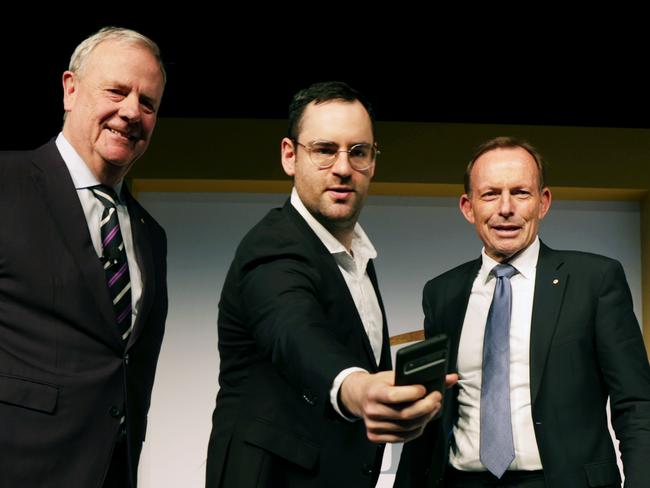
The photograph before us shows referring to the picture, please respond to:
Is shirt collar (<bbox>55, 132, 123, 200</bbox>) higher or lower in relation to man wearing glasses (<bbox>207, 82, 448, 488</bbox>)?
higher

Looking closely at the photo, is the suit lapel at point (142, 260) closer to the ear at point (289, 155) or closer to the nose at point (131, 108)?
the nose at point (131, 108)

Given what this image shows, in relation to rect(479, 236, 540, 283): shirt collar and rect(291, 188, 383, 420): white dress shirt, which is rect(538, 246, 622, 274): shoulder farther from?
rect(291, 188, 383, 420): white dress shirt

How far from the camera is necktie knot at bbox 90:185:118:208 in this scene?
207cm

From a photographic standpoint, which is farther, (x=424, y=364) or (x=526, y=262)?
(x=526, y=262)

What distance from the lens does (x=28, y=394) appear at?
70.6 inches

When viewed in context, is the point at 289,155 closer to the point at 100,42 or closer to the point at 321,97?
the point at 321,97

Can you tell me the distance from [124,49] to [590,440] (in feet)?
5.10

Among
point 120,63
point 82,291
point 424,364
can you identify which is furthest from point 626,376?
point 120,63

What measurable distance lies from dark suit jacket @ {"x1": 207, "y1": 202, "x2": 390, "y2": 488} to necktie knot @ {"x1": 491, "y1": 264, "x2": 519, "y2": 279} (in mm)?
736

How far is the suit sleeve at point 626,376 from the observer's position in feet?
7.37

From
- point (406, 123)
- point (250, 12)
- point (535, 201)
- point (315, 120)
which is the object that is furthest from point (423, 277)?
point (315, 120)

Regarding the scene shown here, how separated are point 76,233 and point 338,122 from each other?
2.16 feet

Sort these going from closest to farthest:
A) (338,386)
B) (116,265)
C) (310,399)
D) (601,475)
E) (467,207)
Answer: (338,386), (310,399), (116,265), (601,475), (467,207)

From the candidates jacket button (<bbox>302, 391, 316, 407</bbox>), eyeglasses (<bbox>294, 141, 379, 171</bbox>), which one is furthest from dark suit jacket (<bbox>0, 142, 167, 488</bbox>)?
eyeglasses (<bbox>294, 141, 379, 171</bbox>)
